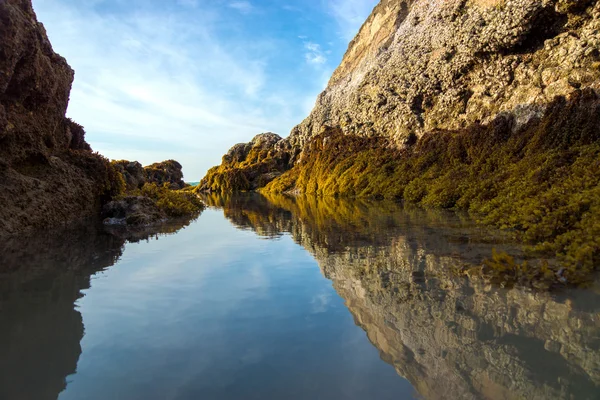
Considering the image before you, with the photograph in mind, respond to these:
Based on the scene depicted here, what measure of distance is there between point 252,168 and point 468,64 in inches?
2256

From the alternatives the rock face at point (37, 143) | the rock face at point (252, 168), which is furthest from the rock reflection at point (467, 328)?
the rock face at point (252, 168)

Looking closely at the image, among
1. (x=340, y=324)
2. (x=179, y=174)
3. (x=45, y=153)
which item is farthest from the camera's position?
(x=179, y=174)

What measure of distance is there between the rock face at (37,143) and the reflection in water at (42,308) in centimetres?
278

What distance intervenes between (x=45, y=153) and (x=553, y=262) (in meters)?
20.1

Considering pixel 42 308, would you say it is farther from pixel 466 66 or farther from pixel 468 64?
pixel 466 66

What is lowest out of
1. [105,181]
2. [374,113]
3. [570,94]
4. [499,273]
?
[499,273]

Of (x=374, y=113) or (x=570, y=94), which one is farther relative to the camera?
(x=374, y=113)

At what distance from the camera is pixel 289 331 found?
527 centimetres

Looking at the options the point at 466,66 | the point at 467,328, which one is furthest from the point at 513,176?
the point at 466,66

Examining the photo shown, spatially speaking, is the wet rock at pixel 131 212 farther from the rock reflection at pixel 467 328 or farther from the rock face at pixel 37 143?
the rock reflection at pixel 467 328

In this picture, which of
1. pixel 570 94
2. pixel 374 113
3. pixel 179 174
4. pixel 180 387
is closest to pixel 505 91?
pixel 570 94

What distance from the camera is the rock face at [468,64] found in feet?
84.4

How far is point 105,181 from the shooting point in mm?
20656

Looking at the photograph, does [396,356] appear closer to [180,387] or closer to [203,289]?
[180,387]
